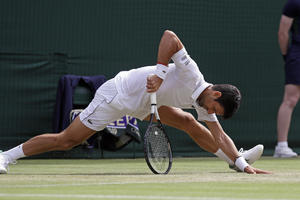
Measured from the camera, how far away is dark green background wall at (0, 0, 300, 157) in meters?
9.32

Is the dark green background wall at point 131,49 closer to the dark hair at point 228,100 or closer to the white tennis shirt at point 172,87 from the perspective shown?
the white tennis shirt at point 172,87

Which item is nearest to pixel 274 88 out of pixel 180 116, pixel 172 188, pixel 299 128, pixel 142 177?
pixel 299 128

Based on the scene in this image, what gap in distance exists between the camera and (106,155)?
959 centimetres

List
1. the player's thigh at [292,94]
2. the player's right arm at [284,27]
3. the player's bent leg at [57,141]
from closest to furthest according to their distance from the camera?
the player's bent leg at [57,141]
the player's right arm at [284,27]
the player's thigh at [292,94]

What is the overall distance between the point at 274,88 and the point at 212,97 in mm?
4984

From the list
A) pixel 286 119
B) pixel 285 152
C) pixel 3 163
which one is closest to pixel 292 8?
pixel 286 119

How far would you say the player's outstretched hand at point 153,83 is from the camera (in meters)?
5.70

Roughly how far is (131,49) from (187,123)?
367 cm

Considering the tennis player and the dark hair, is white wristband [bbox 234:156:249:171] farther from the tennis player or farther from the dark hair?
the dark hair

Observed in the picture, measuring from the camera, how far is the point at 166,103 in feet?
19.6

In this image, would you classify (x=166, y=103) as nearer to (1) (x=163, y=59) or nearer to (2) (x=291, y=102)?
(1) (x=163, y=59)

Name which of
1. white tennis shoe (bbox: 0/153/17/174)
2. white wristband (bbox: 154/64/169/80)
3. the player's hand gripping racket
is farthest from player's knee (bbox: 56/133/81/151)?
white wristband (bbox: 154/64/169/80)

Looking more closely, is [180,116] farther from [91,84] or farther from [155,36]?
[155,36]

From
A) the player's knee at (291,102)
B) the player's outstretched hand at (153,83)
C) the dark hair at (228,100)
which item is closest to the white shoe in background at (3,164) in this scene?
the player's outstretched hand at (153,83)
